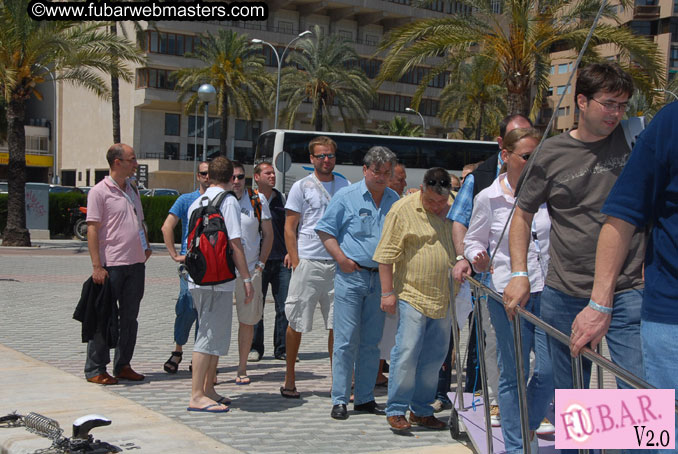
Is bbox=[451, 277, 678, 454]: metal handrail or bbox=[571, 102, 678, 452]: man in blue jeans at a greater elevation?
bbox=[571, 102, 678, 452]: man in blue jeans

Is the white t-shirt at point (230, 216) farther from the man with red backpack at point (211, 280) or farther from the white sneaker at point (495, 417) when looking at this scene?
the white sneaker at point (495, 417)

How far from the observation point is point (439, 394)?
631cm

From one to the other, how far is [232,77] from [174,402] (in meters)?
47.7

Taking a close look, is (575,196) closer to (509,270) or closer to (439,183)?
(509,270)

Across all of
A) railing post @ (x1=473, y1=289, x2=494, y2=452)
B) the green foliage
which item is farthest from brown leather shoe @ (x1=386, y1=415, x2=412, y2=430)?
the green foliage

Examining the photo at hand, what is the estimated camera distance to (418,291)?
5.39m

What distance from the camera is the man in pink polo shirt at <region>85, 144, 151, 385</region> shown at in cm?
667

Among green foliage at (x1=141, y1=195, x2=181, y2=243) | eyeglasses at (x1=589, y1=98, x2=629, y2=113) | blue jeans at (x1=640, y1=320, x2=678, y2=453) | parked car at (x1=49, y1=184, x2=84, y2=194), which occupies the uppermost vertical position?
eyeglasses at (x1=589, y1=98, x2=629, y2=113)

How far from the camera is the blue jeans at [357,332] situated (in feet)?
19.1

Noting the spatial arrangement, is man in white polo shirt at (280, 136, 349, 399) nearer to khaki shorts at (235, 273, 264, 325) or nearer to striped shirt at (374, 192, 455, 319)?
khaki shorts at (235, 273, 264, 325)

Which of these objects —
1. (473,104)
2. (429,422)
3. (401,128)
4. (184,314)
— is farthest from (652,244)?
(401,128)

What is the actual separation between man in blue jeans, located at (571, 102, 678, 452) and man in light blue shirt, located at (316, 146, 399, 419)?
2.99 meters

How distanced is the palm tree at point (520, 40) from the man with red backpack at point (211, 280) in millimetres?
13758

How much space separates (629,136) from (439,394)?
3.15 meters
